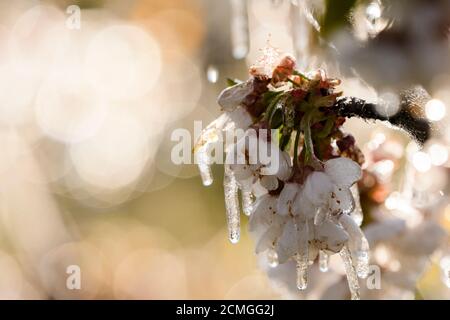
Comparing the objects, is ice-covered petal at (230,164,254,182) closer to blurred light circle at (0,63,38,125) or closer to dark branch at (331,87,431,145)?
dark branch at (331,87,431,145)

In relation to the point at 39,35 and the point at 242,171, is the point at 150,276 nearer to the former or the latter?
the point at 39,35

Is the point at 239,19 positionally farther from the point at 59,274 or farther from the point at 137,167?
the point at 137,167

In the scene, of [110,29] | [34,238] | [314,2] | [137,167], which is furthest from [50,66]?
[314,2]

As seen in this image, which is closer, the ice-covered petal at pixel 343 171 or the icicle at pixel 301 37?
the ice-covered petal at pixel 343 171

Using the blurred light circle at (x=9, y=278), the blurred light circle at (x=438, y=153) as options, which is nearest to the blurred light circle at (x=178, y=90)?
the blurred light circle at (x=9, y=278)

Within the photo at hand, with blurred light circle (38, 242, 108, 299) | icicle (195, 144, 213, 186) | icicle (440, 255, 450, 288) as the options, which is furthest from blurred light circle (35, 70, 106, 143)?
icicle (195, 144, 213, 186)

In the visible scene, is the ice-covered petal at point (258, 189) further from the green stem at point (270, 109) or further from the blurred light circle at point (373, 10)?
the blurred light circle at point (373, 10)

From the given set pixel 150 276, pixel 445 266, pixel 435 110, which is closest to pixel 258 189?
pixel 435 110
